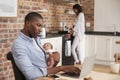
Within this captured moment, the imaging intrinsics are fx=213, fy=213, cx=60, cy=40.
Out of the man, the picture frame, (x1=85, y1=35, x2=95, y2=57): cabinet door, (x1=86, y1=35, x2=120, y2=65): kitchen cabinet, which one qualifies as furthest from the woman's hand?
(x1=85, y1=35, x2=95, y2=57): cabinet door

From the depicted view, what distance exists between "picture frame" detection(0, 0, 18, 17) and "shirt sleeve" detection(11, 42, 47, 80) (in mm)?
1941

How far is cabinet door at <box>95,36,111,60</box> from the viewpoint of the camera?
5653 millimetres

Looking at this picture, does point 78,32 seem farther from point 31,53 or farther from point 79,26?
point 31,53

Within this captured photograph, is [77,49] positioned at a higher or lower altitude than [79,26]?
lower

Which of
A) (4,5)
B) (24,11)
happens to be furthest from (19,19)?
(4,5)

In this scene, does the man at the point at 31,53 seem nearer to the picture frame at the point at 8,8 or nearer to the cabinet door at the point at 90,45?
the picture frame at the point at 8,8

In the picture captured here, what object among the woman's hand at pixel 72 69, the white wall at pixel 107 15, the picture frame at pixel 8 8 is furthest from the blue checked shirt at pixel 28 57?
the white wall at pixel 107 15

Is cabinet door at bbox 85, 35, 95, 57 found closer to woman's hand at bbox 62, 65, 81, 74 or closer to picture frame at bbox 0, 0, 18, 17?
picture frame at bbox 0, 0, 18, 17

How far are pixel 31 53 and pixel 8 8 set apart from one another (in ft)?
6.64

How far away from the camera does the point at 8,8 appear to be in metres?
3.53

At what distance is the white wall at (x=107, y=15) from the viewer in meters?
6.00

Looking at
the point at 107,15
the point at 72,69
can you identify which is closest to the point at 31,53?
the point at 72,69

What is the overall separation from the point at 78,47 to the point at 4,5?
2.34m

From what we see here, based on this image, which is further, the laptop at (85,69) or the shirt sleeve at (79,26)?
the shirt sleeve at (79,26)
